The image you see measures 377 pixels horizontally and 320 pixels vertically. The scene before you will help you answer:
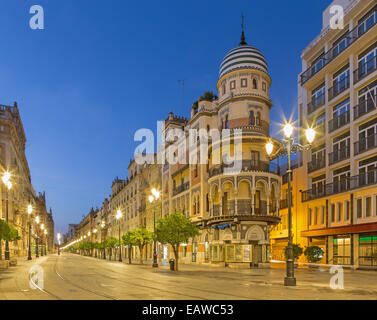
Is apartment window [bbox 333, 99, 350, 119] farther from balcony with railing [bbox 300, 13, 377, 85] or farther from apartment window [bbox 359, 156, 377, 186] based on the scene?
apartment window [bbox 359, 156, 377, 186]

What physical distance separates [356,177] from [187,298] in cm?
2785

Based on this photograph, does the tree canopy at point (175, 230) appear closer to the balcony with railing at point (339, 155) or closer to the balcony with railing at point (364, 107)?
the balcony with railing at point (339, 155)

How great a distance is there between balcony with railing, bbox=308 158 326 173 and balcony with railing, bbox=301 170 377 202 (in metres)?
2.26

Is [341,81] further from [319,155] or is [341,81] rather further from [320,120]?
[319,155]

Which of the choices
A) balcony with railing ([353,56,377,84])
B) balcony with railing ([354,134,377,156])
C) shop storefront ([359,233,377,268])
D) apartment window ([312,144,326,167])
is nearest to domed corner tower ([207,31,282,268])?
apartment window ([312,144,326,167])

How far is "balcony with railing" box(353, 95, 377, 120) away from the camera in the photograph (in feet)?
119

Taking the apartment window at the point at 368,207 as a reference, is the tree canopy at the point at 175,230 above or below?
below

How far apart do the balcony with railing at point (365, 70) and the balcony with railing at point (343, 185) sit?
349 inches

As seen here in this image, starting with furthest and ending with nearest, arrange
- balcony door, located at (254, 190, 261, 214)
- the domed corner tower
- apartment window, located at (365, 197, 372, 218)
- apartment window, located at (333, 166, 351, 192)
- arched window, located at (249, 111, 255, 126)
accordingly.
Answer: arched window, located at (249, 111, 255, 126)
balcony door, located at (254, 190, 261, 214)
the domed corner tower
apartment window, located at (333, 166, 351, 192)
apartment window, located at (365, 197, 372, 218)

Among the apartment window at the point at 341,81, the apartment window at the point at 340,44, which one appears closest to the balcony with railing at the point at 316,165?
the apartment window at the point at 341,81

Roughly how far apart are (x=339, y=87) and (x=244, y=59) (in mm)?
10151

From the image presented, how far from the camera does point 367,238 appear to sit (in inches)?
1444

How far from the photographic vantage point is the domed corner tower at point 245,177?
41.6 metres
